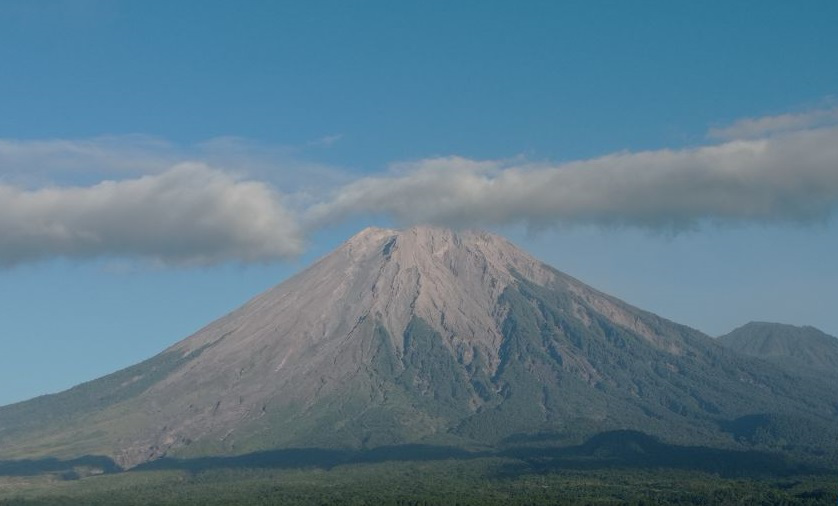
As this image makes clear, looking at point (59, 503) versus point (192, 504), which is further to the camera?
point (59, 503)

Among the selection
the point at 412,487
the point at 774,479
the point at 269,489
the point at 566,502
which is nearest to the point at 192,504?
the point at 269,489

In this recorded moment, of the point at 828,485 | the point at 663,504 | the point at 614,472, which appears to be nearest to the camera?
the point at 663,504

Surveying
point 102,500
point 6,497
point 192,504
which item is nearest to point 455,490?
point 192,504

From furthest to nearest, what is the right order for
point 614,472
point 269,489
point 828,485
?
point 614,472 < point 269,489 < point 828,485

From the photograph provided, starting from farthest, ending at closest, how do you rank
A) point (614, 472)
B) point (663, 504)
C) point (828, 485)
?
point (614, 472) → point (828, 485) → point (663, 504)

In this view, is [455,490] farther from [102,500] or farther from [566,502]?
[102,500]

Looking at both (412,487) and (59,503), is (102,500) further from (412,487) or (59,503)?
(412,487)

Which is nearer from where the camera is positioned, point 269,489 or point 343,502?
point 343,502

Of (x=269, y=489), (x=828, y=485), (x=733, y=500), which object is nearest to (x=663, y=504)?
(x=733, y=500)

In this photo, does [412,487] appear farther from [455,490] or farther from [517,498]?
[517,498]
